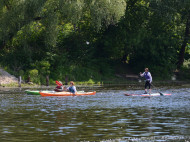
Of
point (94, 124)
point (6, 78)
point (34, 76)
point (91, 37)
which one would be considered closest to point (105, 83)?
point (91, 37)

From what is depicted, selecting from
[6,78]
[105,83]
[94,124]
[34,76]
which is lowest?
[94,124]

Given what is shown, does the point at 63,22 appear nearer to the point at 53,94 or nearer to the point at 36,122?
the point at 53,94

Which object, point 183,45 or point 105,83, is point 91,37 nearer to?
point 105,83

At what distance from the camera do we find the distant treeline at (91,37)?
42969 millimetres

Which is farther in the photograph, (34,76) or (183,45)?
(183,45)

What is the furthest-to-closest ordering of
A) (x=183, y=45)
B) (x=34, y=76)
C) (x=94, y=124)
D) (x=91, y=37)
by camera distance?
(x=183, y=45) < (x=91, y=37) < (x=34, y=76) < (x=94, y=124)

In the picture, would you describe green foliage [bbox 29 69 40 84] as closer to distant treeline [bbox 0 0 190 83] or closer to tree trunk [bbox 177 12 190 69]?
distant treeline [bbox 0 0 190 83]

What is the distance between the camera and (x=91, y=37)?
172ft

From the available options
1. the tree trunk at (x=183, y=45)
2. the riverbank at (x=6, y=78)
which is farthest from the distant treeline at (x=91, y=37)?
the riverbank at (x=6, y=78)

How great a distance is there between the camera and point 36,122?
54.1 feet

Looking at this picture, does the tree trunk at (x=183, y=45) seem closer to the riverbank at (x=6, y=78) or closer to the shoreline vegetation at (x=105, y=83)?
the shoreline vegetation at (x=105, y=83)

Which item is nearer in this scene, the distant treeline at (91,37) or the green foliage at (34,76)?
the distant treeline at (91,37)

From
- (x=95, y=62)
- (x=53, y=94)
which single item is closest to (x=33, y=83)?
(x=95, y=62)

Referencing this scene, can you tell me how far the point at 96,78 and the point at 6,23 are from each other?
39.8 ft
